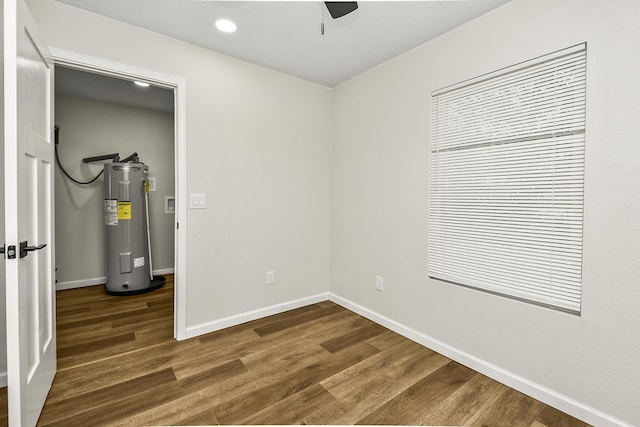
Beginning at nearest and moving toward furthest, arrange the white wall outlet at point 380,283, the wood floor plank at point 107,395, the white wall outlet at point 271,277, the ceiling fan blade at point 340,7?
the wood floor plank at point 107,395, the ceiling fan blade at point 340,7, the white wall outlet at point 380,283, the white wall outlet at point 271,277

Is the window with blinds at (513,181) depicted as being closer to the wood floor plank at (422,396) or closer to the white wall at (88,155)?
the wood floor plank at (422,396)

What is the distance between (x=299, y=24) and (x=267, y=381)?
8.38 feet

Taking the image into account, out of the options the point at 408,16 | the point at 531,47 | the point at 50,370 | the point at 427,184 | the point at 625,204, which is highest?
the point at 408,16

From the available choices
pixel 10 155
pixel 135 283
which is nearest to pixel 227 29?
pixel 10 155

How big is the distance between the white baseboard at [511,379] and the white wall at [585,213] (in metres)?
0.01

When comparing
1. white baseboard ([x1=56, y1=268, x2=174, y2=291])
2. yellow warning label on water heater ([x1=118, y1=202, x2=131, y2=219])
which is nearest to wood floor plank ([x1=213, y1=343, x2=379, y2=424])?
yellow warning label on water heater ([x1=118, y1=202, x2=131, y2=219])

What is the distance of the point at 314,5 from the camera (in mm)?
1930

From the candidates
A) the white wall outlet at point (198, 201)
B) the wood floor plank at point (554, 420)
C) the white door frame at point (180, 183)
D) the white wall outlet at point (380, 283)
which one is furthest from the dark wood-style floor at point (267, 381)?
the white wall outlet at point (198, 201)

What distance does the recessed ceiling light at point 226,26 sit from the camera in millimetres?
2127

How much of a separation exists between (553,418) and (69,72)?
4964 mm

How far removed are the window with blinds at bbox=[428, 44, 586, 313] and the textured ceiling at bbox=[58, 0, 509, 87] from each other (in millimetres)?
510

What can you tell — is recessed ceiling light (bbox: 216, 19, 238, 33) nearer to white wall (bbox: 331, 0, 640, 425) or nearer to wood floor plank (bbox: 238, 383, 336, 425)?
white wall (bbox: 331, 0, 640, 425)

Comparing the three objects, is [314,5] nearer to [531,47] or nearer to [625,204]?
[531,47]

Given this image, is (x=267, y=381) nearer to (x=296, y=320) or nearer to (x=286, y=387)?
(x=286, y=387)
